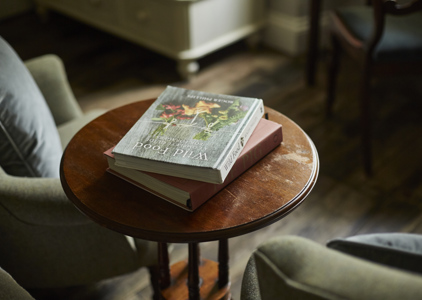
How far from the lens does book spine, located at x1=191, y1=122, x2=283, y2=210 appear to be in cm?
79

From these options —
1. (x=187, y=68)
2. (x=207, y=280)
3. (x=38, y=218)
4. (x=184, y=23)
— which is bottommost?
(x=207, y=280)

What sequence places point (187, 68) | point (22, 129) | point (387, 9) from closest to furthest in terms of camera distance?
point (22, 129)
point (387, 9)
point (187, 68)

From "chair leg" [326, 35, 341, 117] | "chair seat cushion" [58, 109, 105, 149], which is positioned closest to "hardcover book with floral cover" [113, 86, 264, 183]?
"chair seat cushion" [58, 109, 105, 149]

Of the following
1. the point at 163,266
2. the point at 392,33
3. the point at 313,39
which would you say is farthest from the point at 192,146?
the point at 313,39

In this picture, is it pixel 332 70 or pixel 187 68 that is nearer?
pixel 332 70

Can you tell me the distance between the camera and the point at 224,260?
3.72 ft

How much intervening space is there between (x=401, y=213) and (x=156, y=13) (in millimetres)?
1522

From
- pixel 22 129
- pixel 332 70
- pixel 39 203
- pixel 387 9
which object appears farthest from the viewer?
pixel 332 70

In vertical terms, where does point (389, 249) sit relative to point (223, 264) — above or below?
above

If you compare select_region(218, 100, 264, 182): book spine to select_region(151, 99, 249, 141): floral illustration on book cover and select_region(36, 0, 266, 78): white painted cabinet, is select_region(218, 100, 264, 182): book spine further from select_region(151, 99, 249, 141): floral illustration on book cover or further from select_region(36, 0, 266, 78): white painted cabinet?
select_region(36, 0, 266, 78): white painted cabinet

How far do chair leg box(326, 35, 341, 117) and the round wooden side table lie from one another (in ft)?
3.55

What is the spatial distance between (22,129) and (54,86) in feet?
1.23

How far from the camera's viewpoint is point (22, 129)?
110 cm

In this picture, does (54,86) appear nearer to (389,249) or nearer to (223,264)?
(223,264)
